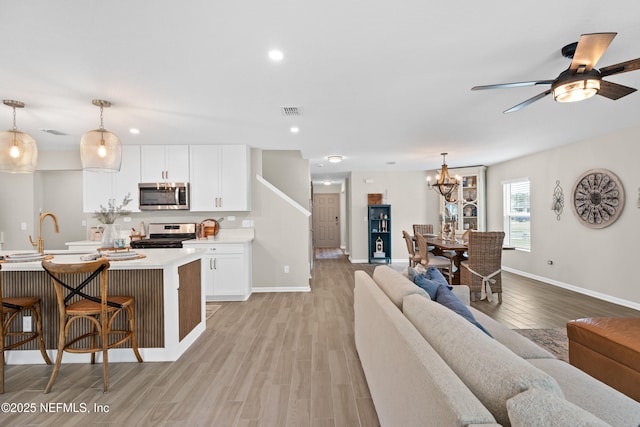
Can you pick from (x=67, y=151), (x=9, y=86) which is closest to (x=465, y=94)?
(x=9, y=86)

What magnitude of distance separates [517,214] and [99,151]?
749 cm

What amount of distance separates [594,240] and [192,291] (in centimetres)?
584

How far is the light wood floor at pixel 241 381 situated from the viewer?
1989mm

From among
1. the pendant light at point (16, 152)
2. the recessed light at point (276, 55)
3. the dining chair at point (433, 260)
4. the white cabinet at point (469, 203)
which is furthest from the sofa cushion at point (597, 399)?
the white cabinet at point (469, 203)

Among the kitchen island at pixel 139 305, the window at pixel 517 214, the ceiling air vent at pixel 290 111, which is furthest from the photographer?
the window at pixel 517 214

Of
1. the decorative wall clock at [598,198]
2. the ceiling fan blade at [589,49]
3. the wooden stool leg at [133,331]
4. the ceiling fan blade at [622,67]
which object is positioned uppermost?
the ceiling fan blade at [589,49]

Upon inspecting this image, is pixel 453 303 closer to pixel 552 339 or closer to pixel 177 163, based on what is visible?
pixel 552 339

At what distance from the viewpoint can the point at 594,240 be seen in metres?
4.77

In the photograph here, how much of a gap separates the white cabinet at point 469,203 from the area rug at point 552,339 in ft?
14.5

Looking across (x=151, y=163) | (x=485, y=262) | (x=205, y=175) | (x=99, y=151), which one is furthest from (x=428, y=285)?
(x=151, y=163)

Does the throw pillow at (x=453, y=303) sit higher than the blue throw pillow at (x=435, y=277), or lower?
lower

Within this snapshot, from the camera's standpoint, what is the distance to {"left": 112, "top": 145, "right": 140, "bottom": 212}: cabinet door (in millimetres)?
4941

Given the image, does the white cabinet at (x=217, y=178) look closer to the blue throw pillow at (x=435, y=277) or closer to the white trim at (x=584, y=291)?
the blue throw pillow at (x=435, y=277)

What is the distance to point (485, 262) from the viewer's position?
4348mm
